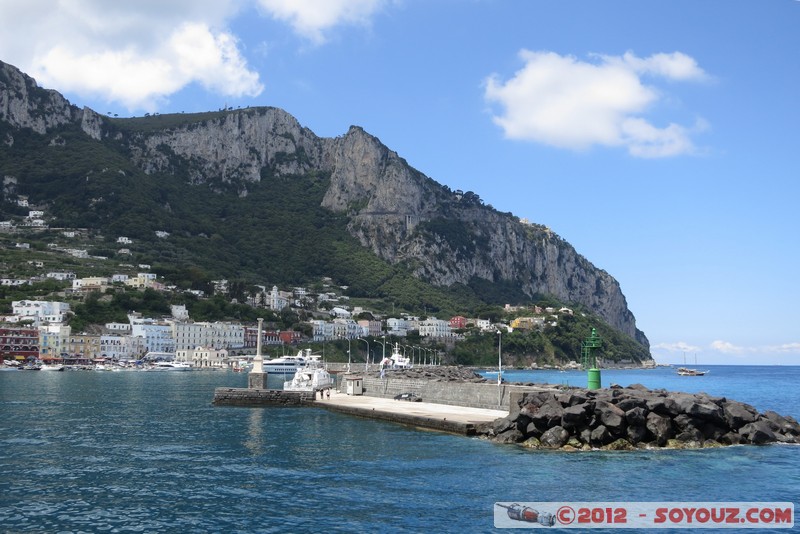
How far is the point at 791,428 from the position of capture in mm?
36438

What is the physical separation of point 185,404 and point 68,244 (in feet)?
512

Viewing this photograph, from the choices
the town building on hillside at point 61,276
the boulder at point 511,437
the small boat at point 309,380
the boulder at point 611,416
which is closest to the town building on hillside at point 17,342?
the town building on hillside at point 61,276

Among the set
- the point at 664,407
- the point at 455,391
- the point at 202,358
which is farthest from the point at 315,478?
the point at 202,358

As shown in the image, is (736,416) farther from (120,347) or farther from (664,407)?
(120,347)

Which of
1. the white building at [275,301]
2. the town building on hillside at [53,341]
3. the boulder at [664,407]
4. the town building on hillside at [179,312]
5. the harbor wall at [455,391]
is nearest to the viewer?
the boulder at [664,407]

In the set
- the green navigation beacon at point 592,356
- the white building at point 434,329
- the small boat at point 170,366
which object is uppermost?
the white building at point 434,329

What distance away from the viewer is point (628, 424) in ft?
108

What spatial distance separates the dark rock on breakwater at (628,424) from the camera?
3253 centimetres

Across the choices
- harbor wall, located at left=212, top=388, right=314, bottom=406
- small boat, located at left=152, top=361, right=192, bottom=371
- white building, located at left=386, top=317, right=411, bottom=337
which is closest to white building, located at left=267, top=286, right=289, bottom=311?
white building, located at left=386, top=317, right=411, bottom=337

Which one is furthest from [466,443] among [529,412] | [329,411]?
[329,411]

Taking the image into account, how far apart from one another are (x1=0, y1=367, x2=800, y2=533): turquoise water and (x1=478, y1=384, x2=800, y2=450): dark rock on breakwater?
1429 millimetres

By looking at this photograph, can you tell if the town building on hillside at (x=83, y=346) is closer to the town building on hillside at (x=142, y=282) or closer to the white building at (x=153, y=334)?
the white building at (x=153, y=334)
